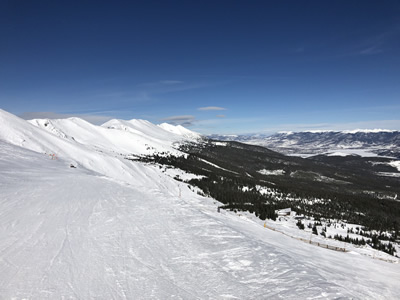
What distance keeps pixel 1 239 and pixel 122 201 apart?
8760 millimetres

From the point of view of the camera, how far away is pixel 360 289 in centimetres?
870

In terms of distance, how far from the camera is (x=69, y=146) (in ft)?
299

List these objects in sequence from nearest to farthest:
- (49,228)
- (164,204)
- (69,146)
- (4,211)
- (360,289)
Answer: (360,289), (49,228), (4,211), (164,204), (69,146)

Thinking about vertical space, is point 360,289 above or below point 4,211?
below

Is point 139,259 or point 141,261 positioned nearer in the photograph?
point 141,261

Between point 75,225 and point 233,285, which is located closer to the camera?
point 233,285

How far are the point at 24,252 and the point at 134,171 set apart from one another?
7448 centimetres

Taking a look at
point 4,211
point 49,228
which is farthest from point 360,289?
point 4,211

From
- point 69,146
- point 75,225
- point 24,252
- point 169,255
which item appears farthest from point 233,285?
point 69,146

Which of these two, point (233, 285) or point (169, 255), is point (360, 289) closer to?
point (233, 285)

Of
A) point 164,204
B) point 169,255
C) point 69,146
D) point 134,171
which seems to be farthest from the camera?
point 69,146

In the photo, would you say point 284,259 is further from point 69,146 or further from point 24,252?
point 69,146

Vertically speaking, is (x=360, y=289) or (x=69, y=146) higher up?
(x=69, y=146)

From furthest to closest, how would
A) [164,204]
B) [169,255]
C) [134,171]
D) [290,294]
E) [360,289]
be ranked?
1. [134,171]
2. [164,204]
3. [169,255]
4. [360,289]
5. [290,294]
